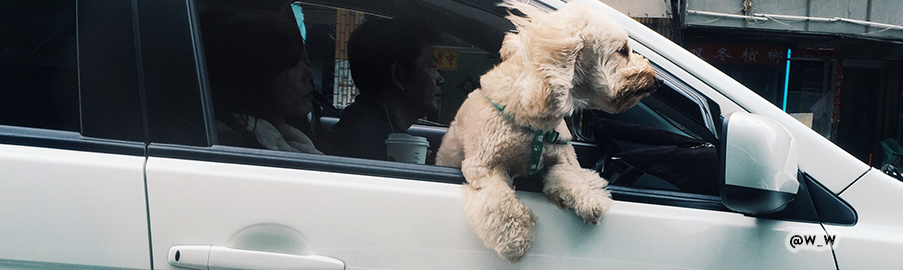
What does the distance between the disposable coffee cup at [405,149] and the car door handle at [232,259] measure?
0.70m

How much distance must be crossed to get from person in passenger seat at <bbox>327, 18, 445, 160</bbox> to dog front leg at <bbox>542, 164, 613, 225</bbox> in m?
1.00

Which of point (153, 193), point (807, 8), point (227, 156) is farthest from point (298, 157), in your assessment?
point (807, 8)

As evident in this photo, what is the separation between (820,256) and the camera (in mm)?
1539

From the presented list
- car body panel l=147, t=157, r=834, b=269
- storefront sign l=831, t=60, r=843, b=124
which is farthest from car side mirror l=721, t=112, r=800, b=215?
storefront sign l=831, t=60, r=843, b=124

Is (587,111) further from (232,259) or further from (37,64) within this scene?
(37,64)

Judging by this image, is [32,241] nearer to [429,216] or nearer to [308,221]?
[308,221]

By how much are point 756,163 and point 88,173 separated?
5.05 feet

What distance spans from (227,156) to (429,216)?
52 cm

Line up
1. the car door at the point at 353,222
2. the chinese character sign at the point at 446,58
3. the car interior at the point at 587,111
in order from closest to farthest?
the car door at the point at 353,222 < the car interior at the point at 587,111 < the chinese character sign at the point at 446,58

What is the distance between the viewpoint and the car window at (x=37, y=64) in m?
1.61

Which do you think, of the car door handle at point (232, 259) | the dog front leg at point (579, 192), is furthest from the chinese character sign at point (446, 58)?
the car door handle at point (232, 259)

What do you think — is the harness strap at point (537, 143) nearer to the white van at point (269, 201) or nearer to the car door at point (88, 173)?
the white van at point (269, 201)

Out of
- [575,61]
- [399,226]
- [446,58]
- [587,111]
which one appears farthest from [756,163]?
[446,58]

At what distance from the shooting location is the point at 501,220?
148 centimetres
